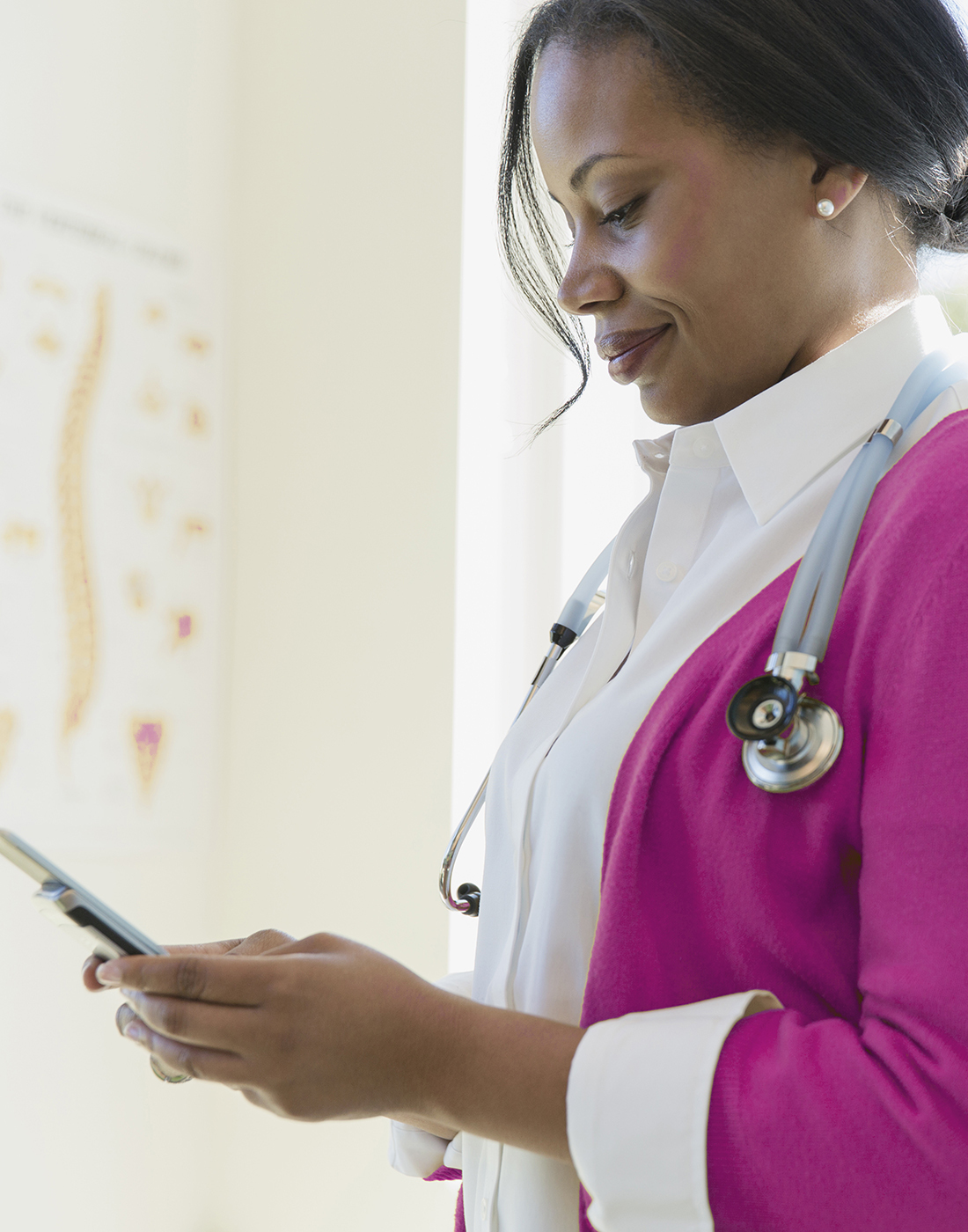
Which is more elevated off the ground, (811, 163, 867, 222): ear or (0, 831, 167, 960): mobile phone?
(811, 163, 867, 222): ear

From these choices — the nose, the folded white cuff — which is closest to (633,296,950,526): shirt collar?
the nose

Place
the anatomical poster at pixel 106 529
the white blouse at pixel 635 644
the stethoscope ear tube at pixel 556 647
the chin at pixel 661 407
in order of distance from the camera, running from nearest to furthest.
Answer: the white blouse at pixel 635 644
the chin at pixel 661 407
the stethoscope ear tube at pixel 556 647
the anatomical poster at pixel 106 529

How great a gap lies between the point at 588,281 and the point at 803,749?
1.32 feet

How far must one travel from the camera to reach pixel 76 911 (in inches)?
24.6

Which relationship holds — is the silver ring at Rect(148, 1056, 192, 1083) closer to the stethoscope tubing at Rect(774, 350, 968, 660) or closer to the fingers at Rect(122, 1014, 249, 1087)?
the fingers at Rect(122, 1014, 249, 1087)

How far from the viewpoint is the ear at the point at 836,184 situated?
2.48 feet

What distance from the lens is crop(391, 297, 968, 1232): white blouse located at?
0.73m

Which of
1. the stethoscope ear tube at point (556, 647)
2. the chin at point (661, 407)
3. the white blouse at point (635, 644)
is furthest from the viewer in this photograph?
the stethoscope ear tube at point (556, 647)

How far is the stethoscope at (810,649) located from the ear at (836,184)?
5.1 inches

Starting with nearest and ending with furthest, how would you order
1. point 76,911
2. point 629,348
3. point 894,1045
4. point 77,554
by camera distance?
point 894,1045
point 76,911
point 629,348
point 77,554

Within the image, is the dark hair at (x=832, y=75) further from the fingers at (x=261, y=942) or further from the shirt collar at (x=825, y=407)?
the fingers at (x=261, y=942)

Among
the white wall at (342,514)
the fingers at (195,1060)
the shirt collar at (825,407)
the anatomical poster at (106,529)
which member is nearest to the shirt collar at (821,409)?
the shirt collar at (825,407)

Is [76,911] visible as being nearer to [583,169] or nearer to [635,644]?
[635,644]

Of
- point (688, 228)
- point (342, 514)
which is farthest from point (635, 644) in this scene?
point (342, 514)
